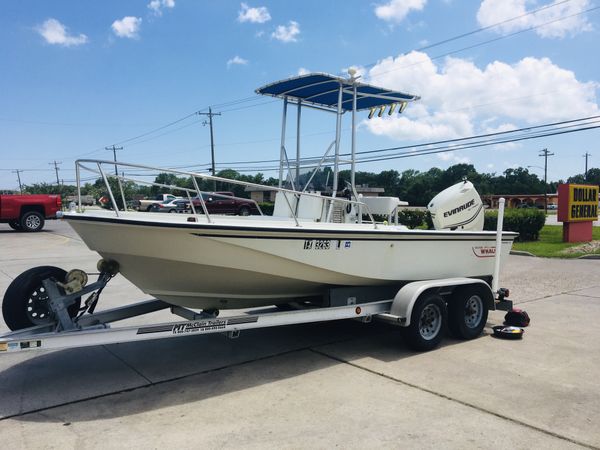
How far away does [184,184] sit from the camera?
19.3ft

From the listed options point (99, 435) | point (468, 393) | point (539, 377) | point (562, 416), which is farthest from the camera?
point (539, 377)

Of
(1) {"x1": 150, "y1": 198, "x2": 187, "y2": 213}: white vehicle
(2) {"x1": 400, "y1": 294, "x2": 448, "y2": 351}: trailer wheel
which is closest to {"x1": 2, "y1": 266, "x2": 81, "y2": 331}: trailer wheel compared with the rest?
(1) {"x1": 150, "y1": 198, "x2": 187, "y2": 213}: white vehicle

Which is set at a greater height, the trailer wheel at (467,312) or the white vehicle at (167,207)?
the white vehicle at (167,207)

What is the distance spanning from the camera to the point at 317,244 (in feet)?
15.3

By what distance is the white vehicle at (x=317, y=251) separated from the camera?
163 inches

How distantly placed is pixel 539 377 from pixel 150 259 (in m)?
3.69

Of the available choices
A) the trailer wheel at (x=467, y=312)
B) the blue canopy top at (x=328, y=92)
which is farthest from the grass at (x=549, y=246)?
the blue canopy top at (x=328, y=92)

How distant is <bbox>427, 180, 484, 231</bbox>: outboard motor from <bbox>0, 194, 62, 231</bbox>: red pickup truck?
57.2 feet

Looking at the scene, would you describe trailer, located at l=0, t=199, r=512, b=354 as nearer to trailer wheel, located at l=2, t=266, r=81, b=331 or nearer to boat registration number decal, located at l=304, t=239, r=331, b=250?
trailer wheel, located at l=2, t=266, r=81, b=331

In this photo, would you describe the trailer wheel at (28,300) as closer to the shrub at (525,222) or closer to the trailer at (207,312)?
the trailer at (207,312)

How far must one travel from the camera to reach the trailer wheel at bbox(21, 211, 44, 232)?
63.4 feet

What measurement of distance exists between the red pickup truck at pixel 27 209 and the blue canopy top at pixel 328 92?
53.3 ft

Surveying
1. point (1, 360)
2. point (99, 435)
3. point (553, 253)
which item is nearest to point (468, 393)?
point (99, 435)

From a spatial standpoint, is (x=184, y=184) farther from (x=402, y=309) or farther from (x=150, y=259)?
(x=402, y=309)
